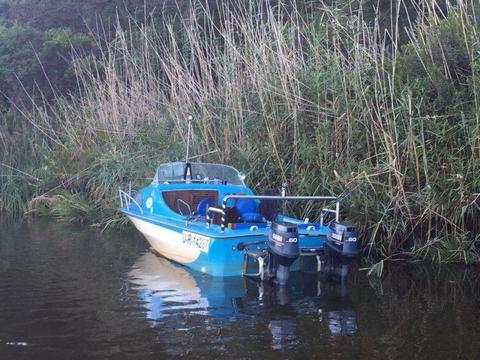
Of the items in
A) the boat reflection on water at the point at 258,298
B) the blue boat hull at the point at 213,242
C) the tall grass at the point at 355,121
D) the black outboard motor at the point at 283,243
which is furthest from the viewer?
the tall grass at the point at 355,121

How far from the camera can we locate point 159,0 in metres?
20.8

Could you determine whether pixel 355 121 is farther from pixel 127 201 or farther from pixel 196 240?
pixel 127 201

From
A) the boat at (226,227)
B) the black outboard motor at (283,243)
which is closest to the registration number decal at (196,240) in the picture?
the boat at (226,227)

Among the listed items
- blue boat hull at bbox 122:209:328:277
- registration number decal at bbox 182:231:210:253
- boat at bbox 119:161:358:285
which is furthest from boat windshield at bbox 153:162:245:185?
registration number decal at bbox 182:231:210:253

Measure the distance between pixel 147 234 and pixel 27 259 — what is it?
6.13ft

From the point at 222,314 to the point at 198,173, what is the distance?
4027mm

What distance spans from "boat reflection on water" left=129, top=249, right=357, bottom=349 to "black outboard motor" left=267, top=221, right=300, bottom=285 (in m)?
0.46

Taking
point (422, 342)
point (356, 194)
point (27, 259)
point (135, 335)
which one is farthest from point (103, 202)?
point (422, 342)

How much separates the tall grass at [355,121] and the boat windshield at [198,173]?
75 cm

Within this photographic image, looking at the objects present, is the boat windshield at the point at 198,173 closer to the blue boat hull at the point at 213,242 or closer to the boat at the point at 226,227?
the boat at the point at 226,227

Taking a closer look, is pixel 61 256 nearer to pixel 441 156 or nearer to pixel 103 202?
pixel 103 202

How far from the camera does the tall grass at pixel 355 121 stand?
9570 millimetres

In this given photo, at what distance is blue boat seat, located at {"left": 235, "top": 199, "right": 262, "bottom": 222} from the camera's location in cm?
937

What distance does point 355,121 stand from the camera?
413 inches
